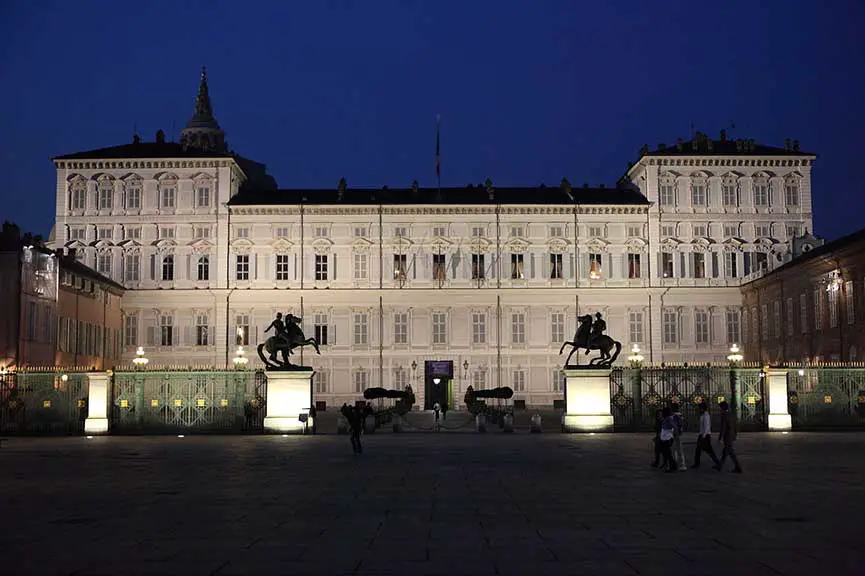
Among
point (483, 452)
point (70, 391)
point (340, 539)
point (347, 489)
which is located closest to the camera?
point (340, 539)

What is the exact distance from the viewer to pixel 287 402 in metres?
31.9

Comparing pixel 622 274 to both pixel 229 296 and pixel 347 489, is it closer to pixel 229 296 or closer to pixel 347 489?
pixel 229 296

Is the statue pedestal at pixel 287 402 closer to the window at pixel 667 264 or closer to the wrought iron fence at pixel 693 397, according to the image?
the wrought iron fence at pixel 693 397

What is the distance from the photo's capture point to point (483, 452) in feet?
77.8

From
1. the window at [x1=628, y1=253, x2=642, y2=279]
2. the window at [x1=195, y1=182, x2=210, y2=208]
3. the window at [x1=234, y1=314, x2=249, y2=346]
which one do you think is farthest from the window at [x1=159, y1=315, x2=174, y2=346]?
the window at [x1=628, y1=253, x2=642, y2=279]

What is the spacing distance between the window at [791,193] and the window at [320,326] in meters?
28.8

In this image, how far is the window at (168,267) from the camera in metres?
59.8

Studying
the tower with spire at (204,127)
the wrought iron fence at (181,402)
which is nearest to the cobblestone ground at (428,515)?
the wrought iron fence at (181,402)

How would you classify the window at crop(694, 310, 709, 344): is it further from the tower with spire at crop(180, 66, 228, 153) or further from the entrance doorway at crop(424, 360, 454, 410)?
the tower with spire at crop(180, 66, 228, 153)

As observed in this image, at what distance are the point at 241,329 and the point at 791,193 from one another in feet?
112

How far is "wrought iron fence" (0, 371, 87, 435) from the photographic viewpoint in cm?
3266

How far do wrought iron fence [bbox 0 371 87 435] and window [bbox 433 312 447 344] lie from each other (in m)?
29.2

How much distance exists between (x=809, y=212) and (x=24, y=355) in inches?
1759

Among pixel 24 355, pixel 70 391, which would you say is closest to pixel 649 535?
pixel 70 391
